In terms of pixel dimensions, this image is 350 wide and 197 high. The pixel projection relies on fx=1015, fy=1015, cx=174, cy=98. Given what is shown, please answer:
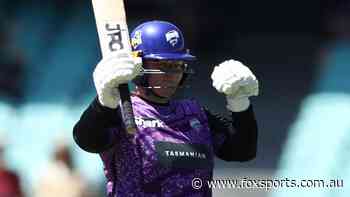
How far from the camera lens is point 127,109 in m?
2.97

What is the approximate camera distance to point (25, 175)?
7375 mm

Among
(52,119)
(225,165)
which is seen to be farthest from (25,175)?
(225,165)

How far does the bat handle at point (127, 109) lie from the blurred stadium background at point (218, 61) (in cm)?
406

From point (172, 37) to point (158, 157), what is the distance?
0.41 metres

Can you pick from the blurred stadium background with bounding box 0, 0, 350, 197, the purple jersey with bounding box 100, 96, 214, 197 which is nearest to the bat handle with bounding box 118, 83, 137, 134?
the purple jersey with bounding box 100, 96, 214, 197

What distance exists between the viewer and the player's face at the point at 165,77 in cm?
322

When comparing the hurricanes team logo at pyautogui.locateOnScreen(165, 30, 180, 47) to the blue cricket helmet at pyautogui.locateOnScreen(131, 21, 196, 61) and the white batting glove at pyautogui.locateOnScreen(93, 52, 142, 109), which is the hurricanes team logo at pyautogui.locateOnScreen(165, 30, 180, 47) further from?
the white batting glove at pyautogui.locateOnScreen(93, 52, 142, 109)

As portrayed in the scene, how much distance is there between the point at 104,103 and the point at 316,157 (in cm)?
443

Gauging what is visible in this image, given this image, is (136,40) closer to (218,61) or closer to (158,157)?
(158,157)

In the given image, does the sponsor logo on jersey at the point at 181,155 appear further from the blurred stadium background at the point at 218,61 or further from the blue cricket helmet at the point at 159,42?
the blurred stadium background at the point at 218,61

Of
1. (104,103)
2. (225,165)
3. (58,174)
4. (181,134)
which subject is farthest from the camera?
(225,165)

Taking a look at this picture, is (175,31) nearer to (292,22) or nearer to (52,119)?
(52,119)

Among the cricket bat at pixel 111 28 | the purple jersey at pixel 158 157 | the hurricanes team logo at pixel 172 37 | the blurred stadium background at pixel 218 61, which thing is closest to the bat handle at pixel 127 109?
the cricket bat at pixel 111 28

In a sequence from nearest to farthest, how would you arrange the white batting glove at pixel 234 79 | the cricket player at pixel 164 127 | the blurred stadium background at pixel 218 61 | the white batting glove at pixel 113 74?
the white batting glove at pixel 113 74 → the cricket player at pixel 164 127 → the white batting glove at pixel 234 79 → the blurred stadium background at pixel 218 61
